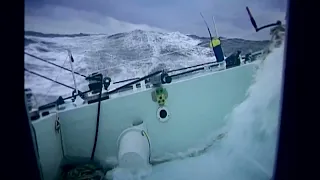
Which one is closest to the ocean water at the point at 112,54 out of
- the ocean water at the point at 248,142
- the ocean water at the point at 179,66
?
the ocean water at the point at 179,66

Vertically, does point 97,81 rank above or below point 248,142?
above

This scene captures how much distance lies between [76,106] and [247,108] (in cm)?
49

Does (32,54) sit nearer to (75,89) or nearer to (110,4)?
(75,89)

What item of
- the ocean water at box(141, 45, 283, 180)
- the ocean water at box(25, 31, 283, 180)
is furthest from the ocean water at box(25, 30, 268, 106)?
the ocean water at box(141, 45, 283, 180)

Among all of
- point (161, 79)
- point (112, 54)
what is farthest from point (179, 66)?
point (112, 54)

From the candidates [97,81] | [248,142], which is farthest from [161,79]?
[248,142]

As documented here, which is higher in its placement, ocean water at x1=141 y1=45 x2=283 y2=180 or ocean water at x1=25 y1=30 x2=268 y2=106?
ocean water at x1=25 y1=30 x2=268 y2=106

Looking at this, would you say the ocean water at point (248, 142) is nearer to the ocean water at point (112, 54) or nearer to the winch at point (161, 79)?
the ocean water at point (112, 54)

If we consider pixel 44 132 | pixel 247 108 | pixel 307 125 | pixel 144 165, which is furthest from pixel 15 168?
pixel 307 125

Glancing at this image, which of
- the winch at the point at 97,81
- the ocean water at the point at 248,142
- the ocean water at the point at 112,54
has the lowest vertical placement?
the ocean water at the point at 248,142

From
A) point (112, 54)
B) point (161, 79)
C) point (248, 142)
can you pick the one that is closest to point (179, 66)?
point (161, 79)

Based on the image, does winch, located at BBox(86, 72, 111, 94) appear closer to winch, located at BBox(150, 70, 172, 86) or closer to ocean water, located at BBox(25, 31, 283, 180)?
ocean water, located at BBox(25, 31, 283, 180)

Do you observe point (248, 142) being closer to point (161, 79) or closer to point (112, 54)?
point (161, 79)

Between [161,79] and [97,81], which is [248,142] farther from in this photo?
[97,81]
